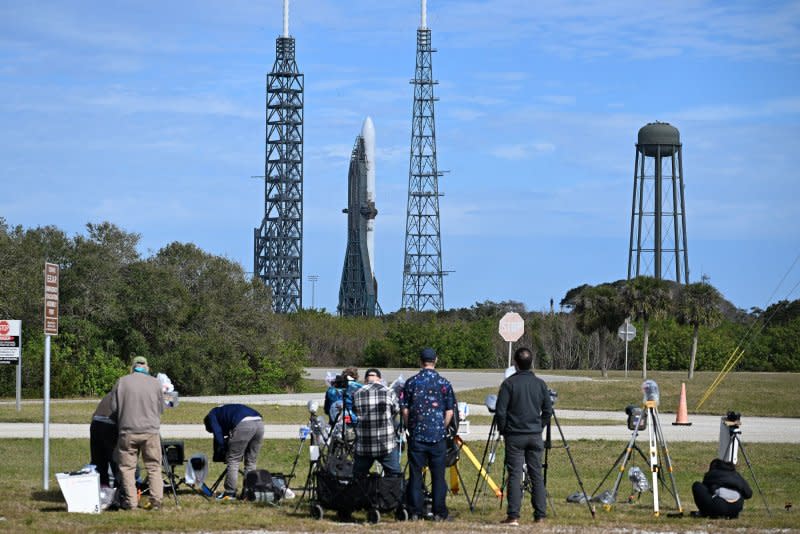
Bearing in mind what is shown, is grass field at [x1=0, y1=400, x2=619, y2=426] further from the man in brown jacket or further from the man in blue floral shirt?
the man in blue floral shirt

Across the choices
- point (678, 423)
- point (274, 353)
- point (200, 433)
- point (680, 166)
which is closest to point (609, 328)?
point (274, 353)

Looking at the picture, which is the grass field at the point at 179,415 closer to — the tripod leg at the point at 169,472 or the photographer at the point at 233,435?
the photographer at the point at 233,435

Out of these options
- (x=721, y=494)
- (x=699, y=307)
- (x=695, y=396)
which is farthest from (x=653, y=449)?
(x=699, y=307)

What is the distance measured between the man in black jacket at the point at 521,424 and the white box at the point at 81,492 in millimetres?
4464

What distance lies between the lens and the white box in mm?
13836

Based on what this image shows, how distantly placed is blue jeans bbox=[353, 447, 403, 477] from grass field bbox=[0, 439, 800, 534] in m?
Answer: 0.51

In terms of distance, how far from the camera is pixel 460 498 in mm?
15914

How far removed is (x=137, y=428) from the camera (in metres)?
14.0

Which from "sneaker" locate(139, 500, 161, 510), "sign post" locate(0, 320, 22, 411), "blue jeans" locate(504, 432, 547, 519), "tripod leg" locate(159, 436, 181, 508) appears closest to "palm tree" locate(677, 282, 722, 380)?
"sign post" locate(0, 320, 22, 411)

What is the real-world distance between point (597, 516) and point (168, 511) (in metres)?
4.74

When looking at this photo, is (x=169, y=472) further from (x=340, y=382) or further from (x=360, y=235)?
(x=360, y=235)

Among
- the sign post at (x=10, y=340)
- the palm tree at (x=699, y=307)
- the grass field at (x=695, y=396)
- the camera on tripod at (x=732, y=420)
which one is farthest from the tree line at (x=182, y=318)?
the camera on tripod at (x=732, y=420)

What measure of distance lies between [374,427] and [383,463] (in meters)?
0.49

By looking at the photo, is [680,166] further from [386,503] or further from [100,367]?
[386,503]
